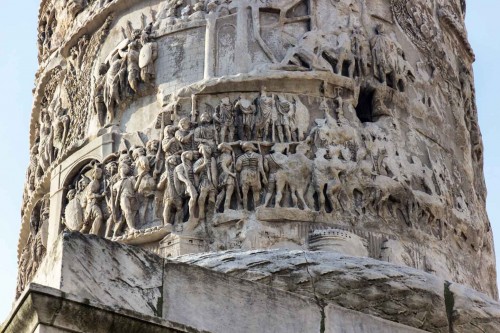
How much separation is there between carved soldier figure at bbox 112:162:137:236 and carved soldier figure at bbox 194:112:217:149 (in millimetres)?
585

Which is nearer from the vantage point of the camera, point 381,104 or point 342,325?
point 342,325

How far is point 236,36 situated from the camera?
10086 mm

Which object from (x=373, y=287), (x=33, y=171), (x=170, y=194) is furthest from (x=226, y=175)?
(x=373, y=287)

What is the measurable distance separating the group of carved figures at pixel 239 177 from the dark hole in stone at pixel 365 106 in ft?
0.86

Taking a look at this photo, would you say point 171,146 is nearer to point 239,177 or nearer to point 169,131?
point 169,131

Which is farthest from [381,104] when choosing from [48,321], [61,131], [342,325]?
[48,321]

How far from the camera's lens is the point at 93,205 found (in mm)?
9930

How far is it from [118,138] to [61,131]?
41.8 inches

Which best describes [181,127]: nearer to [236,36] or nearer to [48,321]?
[236,36]

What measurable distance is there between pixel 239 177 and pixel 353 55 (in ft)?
5.06

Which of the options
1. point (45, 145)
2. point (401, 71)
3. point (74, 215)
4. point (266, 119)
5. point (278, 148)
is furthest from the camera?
point (45, 145)

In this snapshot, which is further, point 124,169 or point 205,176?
point 124,169

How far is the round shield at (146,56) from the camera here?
10180 millimetres

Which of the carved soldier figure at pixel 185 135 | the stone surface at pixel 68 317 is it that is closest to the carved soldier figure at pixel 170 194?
the carved soldier figure at pixel 185 135
